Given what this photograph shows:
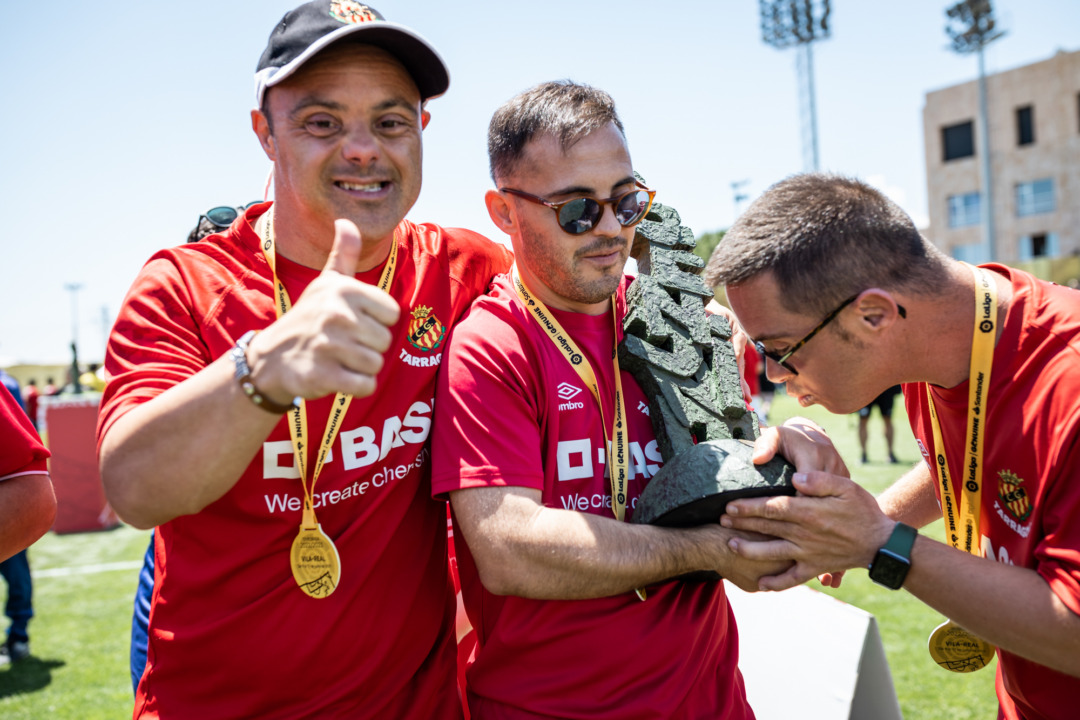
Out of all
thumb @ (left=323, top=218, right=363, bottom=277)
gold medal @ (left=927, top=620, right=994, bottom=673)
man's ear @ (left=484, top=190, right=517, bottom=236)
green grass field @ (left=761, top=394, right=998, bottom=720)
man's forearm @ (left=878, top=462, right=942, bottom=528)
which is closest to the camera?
thumb @ (left=323, top=218, right=363, bottom=277)

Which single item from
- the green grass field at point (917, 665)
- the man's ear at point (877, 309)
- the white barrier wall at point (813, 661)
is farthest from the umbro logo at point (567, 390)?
the green grass field at point (917, 665)

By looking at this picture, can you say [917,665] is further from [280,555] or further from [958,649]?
[280,555]

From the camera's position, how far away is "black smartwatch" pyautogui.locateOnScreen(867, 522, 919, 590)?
211cm

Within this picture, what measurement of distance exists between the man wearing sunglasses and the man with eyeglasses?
1.08ft

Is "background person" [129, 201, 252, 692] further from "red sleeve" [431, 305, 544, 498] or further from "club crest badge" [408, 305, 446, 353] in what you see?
"red sleeve" [431, 305, 544, 498]

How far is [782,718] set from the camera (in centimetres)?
341

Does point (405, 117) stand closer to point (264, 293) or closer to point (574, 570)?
point (264, 293)

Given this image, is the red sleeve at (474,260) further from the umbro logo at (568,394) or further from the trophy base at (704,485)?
the trophy base at (704,485)

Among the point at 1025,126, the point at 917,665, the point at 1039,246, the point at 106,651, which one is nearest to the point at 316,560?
the point at 917,665

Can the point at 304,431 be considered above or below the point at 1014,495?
above

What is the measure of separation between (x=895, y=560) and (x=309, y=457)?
69.5 inches

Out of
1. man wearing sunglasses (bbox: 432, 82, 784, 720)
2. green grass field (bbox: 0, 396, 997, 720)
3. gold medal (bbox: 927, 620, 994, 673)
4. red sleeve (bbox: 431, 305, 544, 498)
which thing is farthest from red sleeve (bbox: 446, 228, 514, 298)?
green grass field (bbox: 0, 396, 997, 720)

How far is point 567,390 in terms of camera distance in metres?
2.40

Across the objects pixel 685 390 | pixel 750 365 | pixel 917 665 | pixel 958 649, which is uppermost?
pixel 685 390
